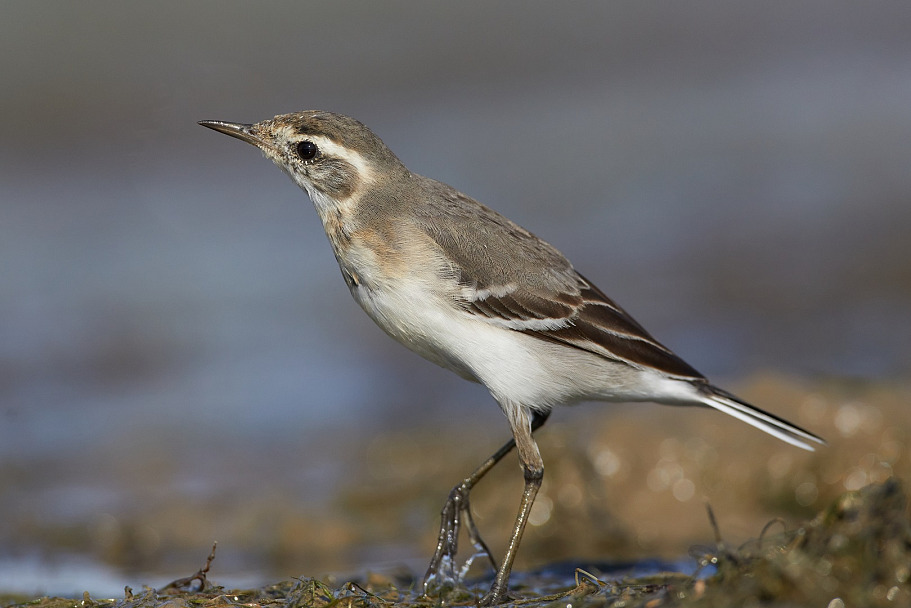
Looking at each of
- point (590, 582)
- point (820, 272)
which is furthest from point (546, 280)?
point (820, 272)

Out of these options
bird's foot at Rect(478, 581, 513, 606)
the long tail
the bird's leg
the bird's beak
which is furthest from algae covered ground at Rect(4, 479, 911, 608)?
the bird's beak

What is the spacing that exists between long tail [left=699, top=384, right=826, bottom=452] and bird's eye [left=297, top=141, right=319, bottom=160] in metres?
3.48

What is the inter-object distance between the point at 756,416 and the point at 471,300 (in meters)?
2.34

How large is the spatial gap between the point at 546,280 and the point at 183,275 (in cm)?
1091

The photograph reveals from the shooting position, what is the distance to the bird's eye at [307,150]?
790cm

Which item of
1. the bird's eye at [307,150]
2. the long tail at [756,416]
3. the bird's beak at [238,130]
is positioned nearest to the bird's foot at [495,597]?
the long tail at [756,416]

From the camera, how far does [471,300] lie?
24.3 ft

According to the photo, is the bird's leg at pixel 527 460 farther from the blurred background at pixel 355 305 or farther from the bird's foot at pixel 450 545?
the blurred background at pixel 355 305

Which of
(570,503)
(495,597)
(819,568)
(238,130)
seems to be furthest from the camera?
(570,503)

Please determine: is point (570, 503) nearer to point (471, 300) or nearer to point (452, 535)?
point (452, 535)

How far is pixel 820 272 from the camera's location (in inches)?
666

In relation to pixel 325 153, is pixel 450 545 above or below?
below

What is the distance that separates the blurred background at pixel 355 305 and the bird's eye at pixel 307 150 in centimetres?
371

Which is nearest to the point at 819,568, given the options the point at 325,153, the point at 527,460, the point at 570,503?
the point at 527,460
